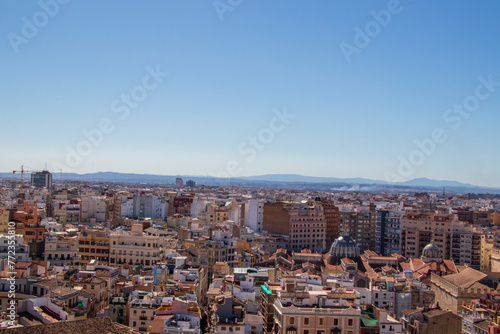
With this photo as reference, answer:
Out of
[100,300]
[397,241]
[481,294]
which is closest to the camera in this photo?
[100,300]

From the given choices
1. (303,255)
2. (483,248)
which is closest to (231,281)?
(303,255)

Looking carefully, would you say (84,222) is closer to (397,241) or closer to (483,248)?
(397,241)

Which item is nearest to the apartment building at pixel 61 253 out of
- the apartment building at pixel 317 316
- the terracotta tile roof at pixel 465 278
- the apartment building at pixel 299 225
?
the apartment building at pixel 317 316

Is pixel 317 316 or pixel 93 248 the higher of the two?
pixel 93 248

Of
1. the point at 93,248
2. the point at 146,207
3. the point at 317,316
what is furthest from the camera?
the point at 146,207

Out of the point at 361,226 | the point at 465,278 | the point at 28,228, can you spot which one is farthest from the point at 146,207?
the point at 465,278

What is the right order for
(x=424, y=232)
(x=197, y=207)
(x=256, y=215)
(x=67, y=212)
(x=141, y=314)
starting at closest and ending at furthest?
(x=141, y=314)
(x=424, y=232)
(x=256, y=215)
(x=67, y=212)
(x=197, y=207)

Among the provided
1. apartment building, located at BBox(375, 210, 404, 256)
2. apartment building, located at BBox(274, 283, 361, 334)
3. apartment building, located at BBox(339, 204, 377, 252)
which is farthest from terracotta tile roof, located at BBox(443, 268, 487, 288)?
apartment building, located at BBox(339, 204, 377, 252)

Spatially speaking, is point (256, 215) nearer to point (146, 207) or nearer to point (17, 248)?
point (146, 207)
